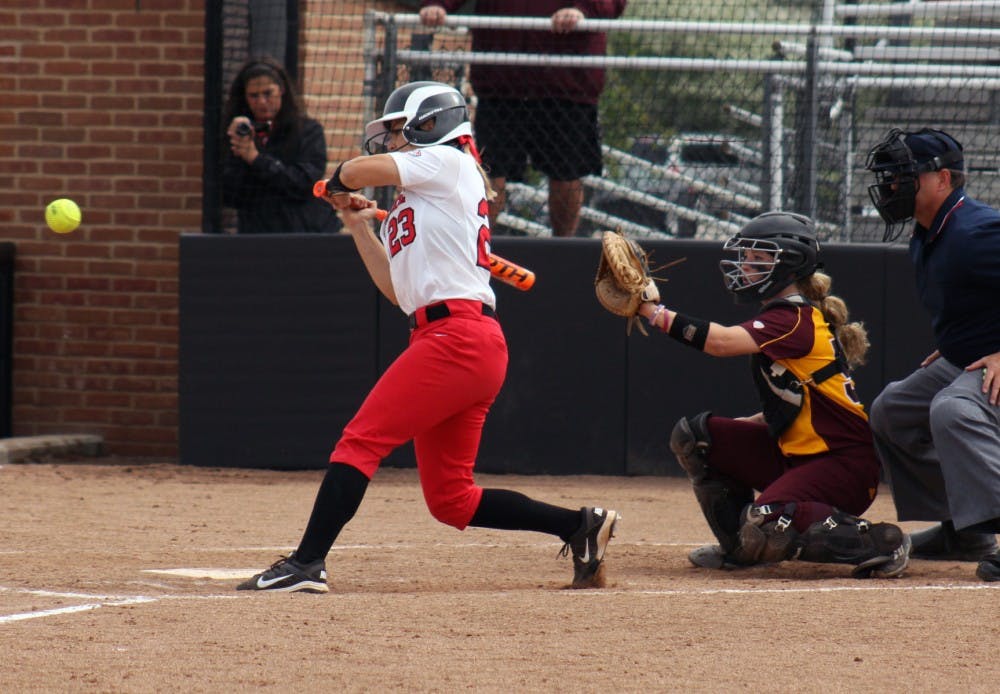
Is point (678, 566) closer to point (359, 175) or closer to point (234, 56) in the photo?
point (359, 175)

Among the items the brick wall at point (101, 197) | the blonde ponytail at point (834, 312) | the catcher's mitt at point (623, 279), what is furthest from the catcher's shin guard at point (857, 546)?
the brick wall at point (101, 197)

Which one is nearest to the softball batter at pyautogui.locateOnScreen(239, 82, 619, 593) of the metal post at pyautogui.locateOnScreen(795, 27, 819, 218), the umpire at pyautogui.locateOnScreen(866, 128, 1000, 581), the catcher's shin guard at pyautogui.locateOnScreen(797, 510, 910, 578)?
the catcher's shin guard at pyautogui.locateOnScreen(797, 510, 910, 578)

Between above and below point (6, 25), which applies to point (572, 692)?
below

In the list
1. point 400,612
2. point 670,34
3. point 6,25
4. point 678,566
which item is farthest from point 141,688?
point 6,25

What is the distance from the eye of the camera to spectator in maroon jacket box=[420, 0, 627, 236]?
8258 mm

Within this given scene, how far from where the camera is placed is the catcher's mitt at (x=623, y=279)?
5.26 meters

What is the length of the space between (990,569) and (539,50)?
4474 mm

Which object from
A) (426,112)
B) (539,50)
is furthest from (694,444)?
(539,50)

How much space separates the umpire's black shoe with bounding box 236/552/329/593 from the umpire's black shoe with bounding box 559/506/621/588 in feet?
2.94

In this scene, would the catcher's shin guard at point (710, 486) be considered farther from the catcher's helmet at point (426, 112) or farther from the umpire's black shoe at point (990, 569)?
the catcher's helmet at point (426, 112)

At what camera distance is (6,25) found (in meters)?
9.15

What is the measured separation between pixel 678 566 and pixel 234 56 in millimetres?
4794

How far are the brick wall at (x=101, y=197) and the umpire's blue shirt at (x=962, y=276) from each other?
515 cm

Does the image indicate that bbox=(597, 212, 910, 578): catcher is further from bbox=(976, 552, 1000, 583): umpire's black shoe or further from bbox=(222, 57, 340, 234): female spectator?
bbox=(222, 57, 340, 234): female spectator
